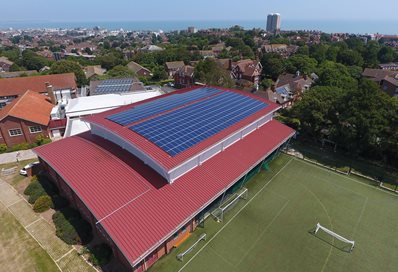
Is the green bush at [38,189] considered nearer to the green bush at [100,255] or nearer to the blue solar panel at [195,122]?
the green bush at [100,255]

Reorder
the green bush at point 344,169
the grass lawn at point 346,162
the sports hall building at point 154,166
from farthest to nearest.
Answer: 1. the green bush at point 344,169
2. the grass lawn at point 346,162
3. the sports hall building at point 154,166

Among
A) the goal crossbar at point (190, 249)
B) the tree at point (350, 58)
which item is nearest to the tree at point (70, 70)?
the goal crossbar at point (190, 249)

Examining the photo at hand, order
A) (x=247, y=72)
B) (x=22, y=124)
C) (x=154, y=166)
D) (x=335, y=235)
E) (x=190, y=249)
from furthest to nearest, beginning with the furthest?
Result: (x=247, y=72) → (x=22, y=124) → (x=154, y=166) → (x=335, y=235) → (x=190, y=249)

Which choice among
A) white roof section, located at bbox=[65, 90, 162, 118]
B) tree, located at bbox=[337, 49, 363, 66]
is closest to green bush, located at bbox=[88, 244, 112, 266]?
white roof section, located at bbox=[65, 90, 162, 118]

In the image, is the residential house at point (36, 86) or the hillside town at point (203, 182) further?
the residential house at point (36, 86)

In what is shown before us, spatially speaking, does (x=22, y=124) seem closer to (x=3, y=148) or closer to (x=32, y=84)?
(x=3, y=148)

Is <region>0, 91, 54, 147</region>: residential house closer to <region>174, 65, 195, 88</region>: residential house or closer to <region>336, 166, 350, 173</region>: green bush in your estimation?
<region>174, 65, 195, 88</region>: residential house

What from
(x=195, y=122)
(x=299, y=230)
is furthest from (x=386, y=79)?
(x=195, y=122)

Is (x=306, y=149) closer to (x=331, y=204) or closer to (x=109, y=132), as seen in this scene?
(x=331, y=204)
